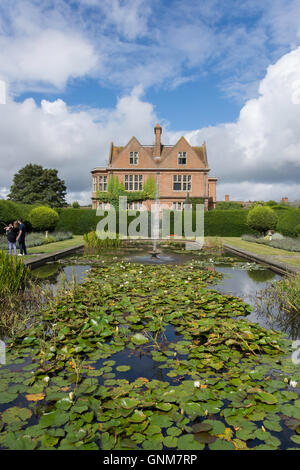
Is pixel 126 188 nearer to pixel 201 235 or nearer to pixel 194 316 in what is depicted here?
pixel 201 235

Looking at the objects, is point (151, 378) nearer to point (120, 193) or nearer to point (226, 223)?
point (226, 223)

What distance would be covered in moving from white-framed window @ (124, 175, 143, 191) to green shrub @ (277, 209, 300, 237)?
18.2 m

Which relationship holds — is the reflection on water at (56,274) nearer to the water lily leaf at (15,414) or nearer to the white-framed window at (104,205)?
the water lily leaf at (15,414)

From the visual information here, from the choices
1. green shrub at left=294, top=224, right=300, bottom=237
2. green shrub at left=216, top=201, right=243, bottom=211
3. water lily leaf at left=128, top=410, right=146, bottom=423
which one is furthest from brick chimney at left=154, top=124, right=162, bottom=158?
water lily leaf at left=128, top=410, right=146, bottom=423

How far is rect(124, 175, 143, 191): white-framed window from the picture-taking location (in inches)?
1389

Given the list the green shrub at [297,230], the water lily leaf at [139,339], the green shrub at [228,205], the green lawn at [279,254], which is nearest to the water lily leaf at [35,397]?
the water lily leaf at [139,339]

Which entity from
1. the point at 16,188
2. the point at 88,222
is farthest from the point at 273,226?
the point at 16,188

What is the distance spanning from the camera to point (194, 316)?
178 inches

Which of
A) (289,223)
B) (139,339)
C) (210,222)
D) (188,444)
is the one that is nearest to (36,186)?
(210,222)

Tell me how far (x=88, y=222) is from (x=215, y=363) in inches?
914

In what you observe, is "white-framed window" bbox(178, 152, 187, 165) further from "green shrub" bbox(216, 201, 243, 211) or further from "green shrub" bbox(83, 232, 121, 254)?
"green shrub" bbox(83, 232, 121, 254)

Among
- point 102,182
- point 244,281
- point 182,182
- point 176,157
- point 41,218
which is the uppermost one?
point 176,157

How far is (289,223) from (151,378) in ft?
61.4

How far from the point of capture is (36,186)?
158ft
